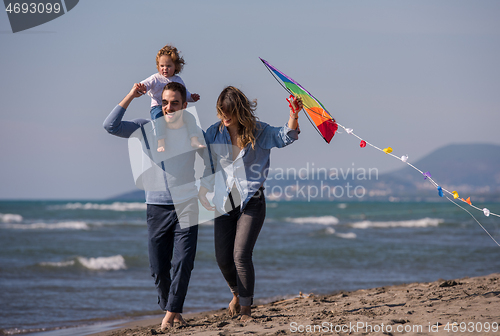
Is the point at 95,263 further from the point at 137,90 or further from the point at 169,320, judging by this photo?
the point at 137,90

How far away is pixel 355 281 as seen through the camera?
7.07 metres

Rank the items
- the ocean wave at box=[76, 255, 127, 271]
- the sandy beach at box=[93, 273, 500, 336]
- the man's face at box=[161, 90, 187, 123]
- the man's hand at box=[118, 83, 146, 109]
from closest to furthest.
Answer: the sandy beach at box=[93, 273, 500, 336] → the man's hand at box=[118, 83, 146, 109] → the man's face at box=[161, 90, 187, 123] → the ocean wave at box=[76, 255, 127, 271]

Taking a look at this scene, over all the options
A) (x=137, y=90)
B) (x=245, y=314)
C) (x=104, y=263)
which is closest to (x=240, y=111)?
(x=137, y=90)

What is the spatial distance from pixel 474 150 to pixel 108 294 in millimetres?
120653

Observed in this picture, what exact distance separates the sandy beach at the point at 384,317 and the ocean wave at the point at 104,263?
4645 millimetres

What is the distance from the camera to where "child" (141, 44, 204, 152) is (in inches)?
131

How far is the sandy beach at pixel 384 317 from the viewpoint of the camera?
2799 mm

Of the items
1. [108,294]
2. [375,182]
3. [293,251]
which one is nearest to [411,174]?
[375,182]

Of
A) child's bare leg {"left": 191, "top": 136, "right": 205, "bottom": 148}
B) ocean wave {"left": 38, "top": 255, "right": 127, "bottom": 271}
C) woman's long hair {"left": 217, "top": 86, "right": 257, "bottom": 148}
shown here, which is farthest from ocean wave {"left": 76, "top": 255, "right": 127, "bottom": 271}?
woman's long hair {"left": 217, "top": 86, "right": 257, "bottom": 148}

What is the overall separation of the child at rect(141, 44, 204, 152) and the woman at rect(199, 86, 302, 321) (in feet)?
0.53

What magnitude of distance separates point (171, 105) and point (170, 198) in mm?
729

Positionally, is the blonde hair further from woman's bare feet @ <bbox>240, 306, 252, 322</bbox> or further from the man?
woman's bare feet @ <bbox>240, 306, 252, 322</bbox>

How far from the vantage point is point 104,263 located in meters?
8.89

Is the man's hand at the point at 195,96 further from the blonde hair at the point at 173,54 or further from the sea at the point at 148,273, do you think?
the sea at the point at 148,273
